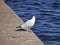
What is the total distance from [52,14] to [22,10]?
6.03 ft

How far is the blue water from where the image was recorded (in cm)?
985

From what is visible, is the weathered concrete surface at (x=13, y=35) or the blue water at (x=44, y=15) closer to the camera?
the weathered concrete surface at (x=13, y=35)

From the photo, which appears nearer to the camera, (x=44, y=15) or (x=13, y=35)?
(x=13, y=35)

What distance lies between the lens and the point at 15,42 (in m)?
6.57

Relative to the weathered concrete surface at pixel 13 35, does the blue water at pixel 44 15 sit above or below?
below

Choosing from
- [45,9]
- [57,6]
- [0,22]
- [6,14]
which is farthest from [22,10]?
[0,22]

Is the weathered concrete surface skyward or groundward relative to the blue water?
skyward

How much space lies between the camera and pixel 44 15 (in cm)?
1337

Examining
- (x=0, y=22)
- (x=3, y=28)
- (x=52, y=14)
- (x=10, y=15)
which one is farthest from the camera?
(x=52, y=14)

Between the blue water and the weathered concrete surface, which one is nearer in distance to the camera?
the weathered concrete surface

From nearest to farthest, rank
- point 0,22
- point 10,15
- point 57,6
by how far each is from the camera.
A: point 0,22, point 10,15, point 57,6

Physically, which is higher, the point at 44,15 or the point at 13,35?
the point at 13,35

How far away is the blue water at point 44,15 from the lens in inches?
388

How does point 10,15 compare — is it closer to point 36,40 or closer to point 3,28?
point 3,28
